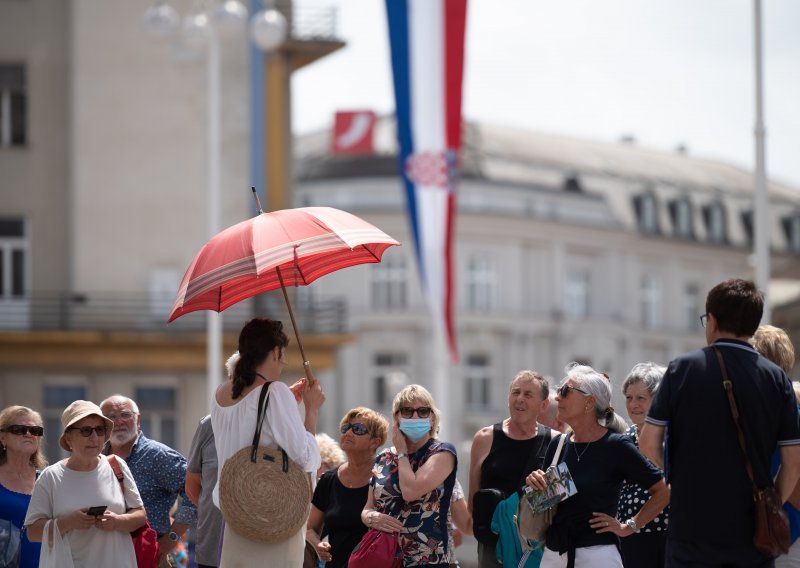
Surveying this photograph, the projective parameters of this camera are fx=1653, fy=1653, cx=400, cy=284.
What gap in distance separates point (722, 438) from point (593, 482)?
4.65ft

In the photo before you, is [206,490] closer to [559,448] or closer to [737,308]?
[559,448]

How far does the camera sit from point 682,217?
77750 mm

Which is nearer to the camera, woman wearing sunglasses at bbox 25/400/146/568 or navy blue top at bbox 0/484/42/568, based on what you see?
woman wearing sunglasses at bbox 25/400/146/568

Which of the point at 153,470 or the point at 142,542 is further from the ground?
the point at 153,470

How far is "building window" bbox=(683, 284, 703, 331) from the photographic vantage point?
7512cm

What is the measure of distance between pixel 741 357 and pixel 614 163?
72.6 m

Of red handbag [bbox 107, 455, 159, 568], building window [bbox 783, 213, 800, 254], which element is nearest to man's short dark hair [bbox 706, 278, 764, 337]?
red handbag [bbox 107, 455, 159, 568]

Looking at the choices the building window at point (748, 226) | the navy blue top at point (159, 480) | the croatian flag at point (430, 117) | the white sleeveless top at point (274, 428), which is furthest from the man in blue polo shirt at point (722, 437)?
the building window at point (748, 226)

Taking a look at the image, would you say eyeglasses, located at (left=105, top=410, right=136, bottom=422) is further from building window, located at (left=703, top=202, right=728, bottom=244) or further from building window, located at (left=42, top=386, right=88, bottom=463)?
building window, located at (left=703, top=202, right=728, bottom=244)

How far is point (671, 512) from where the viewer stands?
7.16 m

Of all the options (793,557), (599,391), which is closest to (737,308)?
(599,391)

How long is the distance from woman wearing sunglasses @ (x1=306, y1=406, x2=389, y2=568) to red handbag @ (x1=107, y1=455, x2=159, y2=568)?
92cm

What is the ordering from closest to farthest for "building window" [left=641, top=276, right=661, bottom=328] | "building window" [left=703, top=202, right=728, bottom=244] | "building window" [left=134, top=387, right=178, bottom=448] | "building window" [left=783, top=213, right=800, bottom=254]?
"building window" [left=134, top=387, right=178, bottom=448], "building window" [left=641, top=276, right=661, bottom=328], "building window" [left=703, top=202, right=728, bottom=244], "building window" [left=783, top=213, right=800, bottom=254]

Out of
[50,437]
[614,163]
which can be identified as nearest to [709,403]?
[50,437]
